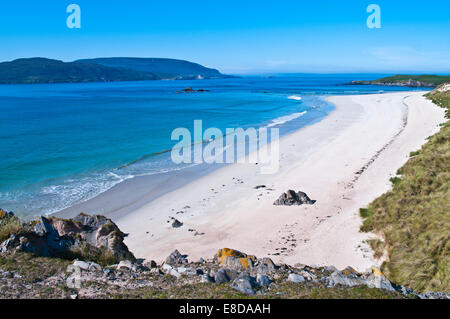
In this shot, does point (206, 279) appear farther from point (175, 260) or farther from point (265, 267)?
point (175, 260)

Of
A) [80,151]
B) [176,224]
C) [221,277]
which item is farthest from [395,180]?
[80,151]

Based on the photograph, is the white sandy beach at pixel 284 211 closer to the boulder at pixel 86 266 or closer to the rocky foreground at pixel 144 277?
the rocky foreground at pixel 144 277

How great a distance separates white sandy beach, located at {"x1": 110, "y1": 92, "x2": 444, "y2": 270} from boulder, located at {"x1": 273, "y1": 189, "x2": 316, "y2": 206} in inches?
11.4

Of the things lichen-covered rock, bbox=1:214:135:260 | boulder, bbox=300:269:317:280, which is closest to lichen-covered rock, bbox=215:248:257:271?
boulder, bbox=300:269:317:280

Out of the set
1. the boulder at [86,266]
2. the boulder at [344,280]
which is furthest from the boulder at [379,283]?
the boulder at [86,266]

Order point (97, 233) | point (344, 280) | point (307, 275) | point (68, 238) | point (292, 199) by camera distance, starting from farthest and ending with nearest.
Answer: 1. point (292, 199)
2. point (97, 233)
3. point (68, 238)
4. point (307, 275)
5. point (344, 280)

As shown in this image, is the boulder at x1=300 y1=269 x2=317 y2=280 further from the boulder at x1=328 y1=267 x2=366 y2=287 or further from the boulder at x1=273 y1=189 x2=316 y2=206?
the boulder at x1=273 y1=189 x2=316 y2=206

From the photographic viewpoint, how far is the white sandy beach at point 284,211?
976 centimetres

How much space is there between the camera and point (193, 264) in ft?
26.4

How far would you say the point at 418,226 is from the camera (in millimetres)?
8859

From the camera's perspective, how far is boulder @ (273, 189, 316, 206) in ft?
42.6

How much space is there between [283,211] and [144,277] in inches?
275

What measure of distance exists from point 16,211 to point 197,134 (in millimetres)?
19760

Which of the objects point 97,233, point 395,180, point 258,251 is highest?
point 395,180
